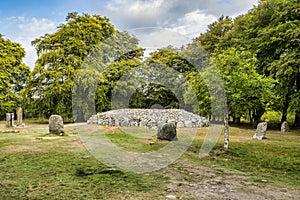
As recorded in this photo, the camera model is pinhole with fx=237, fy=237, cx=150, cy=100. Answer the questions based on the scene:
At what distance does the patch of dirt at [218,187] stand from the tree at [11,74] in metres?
24.7

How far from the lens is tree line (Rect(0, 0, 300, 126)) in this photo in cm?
1784

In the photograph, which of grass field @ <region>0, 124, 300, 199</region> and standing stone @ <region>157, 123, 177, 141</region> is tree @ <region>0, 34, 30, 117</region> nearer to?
standing stone @ <region>157, 123, 177, 141</region>

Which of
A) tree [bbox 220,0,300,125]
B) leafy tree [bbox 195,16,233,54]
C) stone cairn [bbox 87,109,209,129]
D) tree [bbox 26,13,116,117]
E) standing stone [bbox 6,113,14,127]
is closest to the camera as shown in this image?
tree [bbox 220,0,300,125]

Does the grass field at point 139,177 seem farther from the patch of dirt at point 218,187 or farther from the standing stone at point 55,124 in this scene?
the standing stone at point 55,124

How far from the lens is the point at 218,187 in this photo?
4.75 m

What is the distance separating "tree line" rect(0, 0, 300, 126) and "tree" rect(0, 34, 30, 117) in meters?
0.10

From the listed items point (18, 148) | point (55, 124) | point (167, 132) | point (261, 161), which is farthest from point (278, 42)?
point (18, 148)

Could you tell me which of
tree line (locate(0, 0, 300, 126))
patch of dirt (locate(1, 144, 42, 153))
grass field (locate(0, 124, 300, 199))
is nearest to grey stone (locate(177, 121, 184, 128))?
tree line (locate(0, 0, 300, 126))

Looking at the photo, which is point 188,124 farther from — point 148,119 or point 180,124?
point 148,119

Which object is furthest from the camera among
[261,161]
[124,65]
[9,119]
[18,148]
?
[124,65]

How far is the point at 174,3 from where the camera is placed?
1245 centimetres

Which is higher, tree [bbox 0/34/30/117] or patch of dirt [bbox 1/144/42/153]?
tree [bbox 0/34/30/117]

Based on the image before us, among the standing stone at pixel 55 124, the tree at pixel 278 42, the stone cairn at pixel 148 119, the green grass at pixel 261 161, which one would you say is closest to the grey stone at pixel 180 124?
the stone cairn at pixel 148 119

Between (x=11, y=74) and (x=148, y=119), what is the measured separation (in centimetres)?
1973
